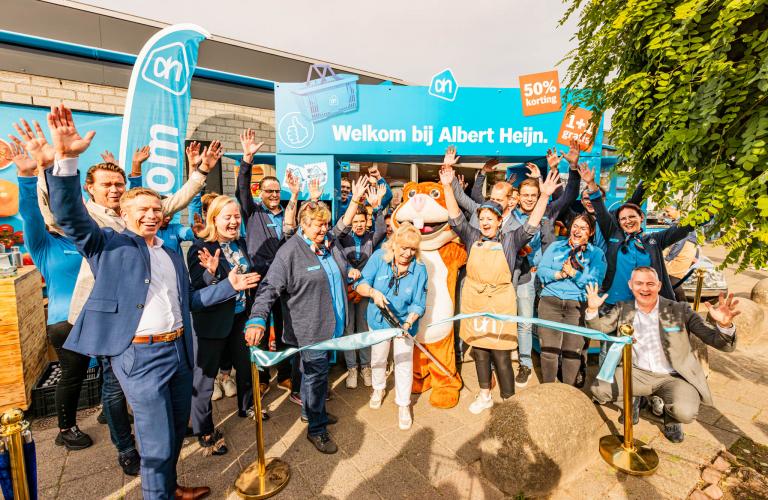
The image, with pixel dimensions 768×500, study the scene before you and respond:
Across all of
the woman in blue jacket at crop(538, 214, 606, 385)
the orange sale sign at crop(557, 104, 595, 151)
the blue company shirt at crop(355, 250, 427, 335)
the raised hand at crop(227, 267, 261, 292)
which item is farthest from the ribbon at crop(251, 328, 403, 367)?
the orange sale sign at crop(557, 104, 595, 151)

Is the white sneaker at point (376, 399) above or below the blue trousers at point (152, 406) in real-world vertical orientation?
below

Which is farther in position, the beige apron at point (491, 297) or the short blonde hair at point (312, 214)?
the beige apron at point (491, 297)

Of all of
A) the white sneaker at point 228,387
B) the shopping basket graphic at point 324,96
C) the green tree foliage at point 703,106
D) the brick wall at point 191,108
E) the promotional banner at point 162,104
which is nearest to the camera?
the green tree foliage at point 703,106

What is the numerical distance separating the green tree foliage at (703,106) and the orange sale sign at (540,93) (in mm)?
2972

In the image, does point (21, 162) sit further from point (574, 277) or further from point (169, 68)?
point (574, 277)

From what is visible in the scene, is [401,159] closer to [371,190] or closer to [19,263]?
[371,190]

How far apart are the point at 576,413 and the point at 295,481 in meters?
2.18

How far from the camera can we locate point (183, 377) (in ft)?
7.67

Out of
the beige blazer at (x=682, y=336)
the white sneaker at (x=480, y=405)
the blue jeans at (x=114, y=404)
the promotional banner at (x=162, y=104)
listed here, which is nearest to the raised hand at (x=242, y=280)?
the blue jeans at (x=114, y=404)

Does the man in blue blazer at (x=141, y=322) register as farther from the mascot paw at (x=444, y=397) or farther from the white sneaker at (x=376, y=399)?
the mascot paw at (x=444, y=397)

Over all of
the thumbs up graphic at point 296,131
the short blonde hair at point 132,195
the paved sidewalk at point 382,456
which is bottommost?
the paved sidewalk at point 382,456

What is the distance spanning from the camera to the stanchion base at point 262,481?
2594 mm

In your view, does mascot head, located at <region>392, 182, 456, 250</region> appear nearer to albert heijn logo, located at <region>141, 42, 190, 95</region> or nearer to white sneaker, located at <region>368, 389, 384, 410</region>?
white sneaker, located at <region>368, 389, 384, 410</region>

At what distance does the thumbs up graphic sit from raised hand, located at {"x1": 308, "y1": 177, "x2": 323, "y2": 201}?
56 centimetres
